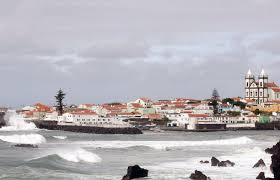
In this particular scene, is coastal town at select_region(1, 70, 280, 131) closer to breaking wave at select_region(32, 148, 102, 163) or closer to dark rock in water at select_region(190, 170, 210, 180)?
breaking wave at select_region(32, 148, 102, 163)

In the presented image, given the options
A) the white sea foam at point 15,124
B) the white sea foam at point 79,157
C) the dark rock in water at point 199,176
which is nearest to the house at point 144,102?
the white sea foam at point 15,124

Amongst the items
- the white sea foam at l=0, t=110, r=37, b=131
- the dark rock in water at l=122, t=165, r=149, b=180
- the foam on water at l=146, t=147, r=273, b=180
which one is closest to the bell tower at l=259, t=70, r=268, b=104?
the white sea foam at l=0, t=110, r=37, b=131

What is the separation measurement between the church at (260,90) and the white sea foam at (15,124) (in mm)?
66715

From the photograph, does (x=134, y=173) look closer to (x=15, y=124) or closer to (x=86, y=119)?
(x=86, y=119)

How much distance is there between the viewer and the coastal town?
129625mm

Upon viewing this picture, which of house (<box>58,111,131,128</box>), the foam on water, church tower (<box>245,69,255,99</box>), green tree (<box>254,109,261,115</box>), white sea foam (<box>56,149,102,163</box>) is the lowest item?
the foam on water

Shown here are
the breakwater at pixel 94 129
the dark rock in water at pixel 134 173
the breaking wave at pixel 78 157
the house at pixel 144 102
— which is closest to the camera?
the dark rock in water at pixel 134 173

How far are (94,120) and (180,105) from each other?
120 feet

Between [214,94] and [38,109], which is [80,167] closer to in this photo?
[38,109]

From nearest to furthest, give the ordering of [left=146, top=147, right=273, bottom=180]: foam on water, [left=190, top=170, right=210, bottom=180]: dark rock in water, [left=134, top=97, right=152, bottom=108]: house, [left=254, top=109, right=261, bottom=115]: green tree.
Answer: [left=190, top=170, right=210, bottom=180]: dark rock in water, [left=146, top=147, right=273, bottom=180]: foam on water, [left=254, top=109, right=261, bottom=115]: green tree, [left=134, top=97, right=152, bottom=108]: house

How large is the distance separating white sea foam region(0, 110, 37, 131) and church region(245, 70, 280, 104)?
6671 centimetres

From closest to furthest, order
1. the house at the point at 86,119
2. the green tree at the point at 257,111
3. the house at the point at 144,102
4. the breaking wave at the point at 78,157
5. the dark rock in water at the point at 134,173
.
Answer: the dark rock in water at the point at 134,173 → the breaking wave at the point at 78,157 → the house at the point at 86,119 → the green tree at the point at 257,111 → the house at the point at 144,102

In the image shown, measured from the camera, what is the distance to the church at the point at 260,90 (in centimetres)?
17438

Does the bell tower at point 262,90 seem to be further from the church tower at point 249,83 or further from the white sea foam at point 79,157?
the white sea foam at point 79,157
